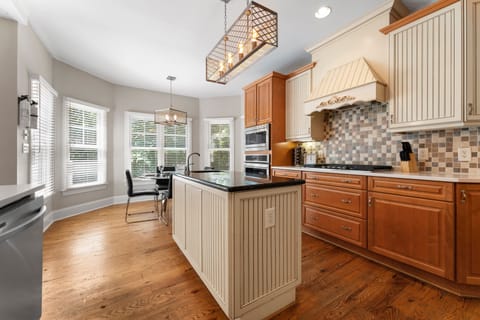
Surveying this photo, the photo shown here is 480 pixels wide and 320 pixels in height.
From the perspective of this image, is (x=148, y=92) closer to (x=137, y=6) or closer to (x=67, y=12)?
(x=67, y=12)

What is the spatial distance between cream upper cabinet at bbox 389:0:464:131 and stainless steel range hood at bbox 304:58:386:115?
0.21m

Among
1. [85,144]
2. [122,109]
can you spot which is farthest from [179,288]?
[122,109]

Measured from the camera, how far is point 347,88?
2.63m

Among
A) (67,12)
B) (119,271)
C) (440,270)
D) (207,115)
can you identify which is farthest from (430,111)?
(207,115)

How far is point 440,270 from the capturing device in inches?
69.9

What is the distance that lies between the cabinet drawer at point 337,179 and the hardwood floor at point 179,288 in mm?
802

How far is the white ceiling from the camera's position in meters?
2.37

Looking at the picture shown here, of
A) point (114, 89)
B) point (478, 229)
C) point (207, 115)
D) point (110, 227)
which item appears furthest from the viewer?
point (207, 115)

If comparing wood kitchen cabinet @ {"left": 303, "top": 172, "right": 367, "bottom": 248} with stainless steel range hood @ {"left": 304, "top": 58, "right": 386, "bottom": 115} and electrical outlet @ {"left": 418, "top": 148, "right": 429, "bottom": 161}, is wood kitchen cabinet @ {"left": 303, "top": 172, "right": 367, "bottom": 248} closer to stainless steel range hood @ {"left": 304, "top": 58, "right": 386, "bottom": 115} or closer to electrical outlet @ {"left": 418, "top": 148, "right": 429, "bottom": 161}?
electrical outlet @ {"left": 418, "top": 148, "right": 429, "bottom": 161}

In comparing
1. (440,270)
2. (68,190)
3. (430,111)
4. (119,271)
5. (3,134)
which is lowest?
(119,271)

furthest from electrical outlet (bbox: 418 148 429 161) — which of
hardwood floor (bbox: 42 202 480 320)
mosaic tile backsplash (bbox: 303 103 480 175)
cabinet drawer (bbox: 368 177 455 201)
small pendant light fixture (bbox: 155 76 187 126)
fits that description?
small pendant light fixture (bbox: 155 76 187 126)

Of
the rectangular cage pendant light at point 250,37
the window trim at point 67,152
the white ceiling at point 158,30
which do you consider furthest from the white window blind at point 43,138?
the rectangular cage pendant light at point 250,37

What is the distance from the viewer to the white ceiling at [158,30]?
2371 millimetres

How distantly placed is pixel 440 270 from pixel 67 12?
4.56 meters
